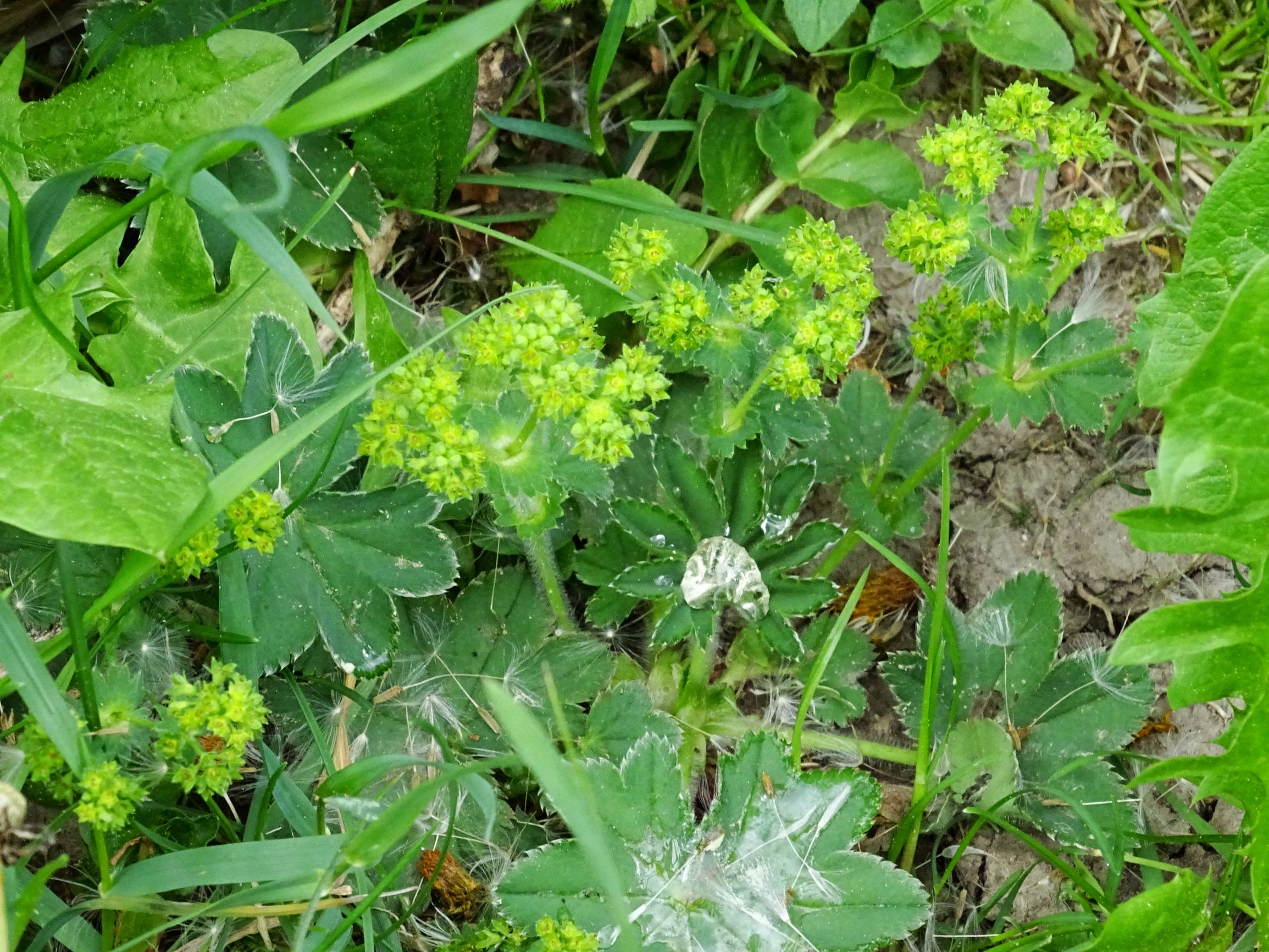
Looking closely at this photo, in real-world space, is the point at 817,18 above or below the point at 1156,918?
above

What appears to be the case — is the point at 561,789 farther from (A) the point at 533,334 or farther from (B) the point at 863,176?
(B) the point at 863,176

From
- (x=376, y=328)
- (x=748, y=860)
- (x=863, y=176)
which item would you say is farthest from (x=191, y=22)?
(x=748, y=860)

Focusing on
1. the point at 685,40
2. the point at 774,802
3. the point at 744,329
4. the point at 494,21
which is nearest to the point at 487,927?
the point at 774,802

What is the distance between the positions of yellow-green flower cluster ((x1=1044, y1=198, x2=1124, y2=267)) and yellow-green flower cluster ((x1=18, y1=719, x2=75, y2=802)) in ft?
6.25

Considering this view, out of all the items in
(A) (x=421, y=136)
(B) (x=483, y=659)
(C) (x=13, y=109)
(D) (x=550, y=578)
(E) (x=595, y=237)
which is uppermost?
(C) (x=13, y=109)

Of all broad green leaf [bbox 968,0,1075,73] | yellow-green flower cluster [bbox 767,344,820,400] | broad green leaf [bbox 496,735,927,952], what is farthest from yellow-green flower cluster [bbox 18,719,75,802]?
broad green leaf [bbox 968,0,1075,73]

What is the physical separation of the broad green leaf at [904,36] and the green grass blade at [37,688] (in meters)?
2.13

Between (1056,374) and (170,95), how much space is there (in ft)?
6.12

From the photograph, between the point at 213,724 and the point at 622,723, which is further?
the point at 622,723

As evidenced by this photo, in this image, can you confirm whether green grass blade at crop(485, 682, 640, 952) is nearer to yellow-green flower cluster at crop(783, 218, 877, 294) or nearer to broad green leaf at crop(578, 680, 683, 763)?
broad green leaf at crop(578, 680, 683, 763)

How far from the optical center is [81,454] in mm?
1656

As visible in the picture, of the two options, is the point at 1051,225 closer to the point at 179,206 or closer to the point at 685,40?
the point at 685,40

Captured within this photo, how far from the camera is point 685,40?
8.61 ft

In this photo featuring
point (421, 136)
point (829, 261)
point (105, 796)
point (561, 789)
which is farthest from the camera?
point (421, 136)
